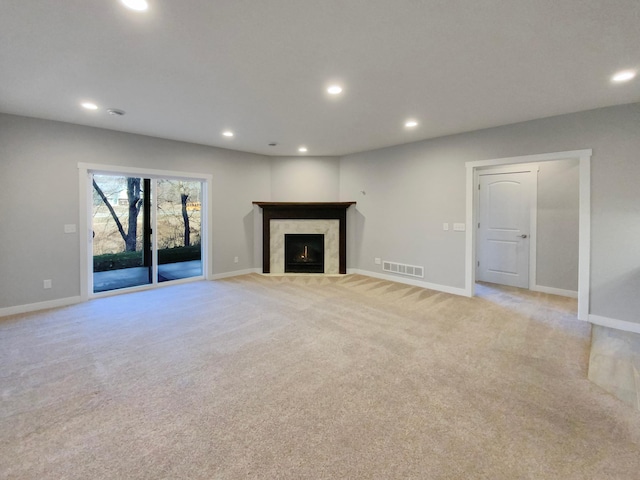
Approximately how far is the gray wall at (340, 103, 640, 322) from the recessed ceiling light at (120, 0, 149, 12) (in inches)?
180

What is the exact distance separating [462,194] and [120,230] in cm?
597

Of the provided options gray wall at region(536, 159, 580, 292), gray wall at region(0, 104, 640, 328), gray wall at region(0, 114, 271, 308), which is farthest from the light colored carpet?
gray wall at region(536, 159, 580, 292)

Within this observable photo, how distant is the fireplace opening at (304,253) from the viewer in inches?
266

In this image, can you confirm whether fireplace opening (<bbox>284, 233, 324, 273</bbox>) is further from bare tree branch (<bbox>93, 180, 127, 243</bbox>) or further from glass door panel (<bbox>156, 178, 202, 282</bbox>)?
bare tree branch (<bbox>93, 180, 127, 243</bbox>)

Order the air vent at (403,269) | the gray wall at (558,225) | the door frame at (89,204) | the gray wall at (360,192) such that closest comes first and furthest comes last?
the gray wall at (360,192) < the door frame at (89,204) < the gray wall at (558,225) < the air vent at (403,269)

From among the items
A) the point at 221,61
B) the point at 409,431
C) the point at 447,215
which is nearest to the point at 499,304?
the point at 447,215

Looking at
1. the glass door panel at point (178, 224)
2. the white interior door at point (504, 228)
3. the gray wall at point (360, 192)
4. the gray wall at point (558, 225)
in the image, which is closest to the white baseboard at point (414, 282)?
the gray wall at point (360, 192)

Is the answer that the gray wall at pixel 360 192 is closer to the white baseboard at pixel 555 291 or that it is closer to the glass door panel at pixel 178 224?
the white baseboard at pixel 555 291

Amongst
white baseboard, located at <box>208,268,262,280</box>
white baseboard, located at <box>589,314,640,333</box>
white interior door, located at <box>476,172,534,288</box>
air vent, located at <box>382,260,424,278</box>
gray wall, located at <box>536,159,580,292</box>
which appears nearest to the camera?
white baseboard, located at <box>589,314,640,333</box>

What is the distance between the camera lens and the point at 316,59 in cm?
253

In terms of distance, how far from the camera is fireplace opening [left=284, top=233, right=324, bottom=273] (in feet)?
22.2

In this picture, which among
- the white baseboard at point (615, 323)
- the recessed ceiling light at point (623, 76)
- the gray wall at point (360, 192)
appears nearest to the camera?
the recessed ceiling light at point (623, 76)

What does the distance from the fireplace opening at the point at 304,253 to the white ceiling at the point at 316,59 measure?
3.08 metres

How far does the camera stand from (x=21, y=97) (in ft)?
11.0
